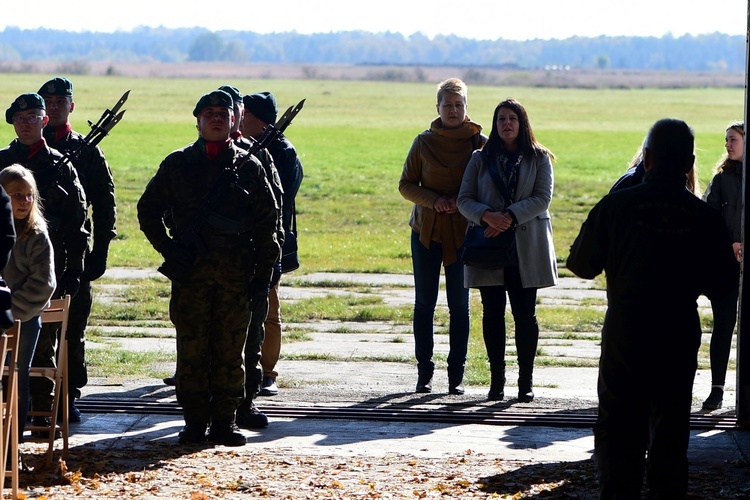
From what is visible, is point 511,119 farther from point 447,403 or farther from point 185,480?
point 185,480

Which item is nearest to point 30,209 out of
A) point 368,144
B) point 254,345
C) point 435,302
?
point 254,345

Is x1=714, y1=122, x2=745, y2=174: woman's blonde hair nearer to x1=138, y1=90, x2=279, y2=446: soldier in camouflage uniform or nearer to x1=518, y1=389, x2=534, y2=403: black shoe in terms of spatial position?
x1=518, y1=389, x2=534, y2=403: black shoe

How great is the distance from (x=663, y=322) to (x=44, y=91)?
167 inches

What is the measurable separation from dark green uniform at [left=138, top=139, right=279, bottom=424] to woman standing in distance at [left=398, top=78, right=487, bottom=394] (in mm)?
1671

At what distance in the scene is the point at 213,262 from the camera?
22.1 feet

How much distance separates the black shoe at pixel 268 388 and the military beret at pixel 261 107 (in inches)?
73.7

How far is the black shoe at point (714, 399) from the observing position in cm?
797

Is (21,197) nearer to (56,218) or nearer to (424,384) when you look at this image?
(56,218)

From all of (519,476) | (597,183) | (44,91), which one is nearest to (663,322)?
(519,476)

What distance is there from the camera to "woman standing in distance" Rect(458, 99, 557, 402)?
309 inches

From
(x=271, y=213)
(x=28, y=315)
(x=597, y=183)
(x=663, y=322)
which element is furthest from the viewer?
(x=597, y=183)

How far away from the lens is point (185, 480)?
19.7 ft

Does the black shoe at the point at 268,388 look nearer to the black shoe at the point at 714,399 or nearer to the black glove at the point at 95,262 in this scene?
the black glove at the point at 95,262

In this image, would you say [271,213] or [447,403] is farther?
[447,403]
